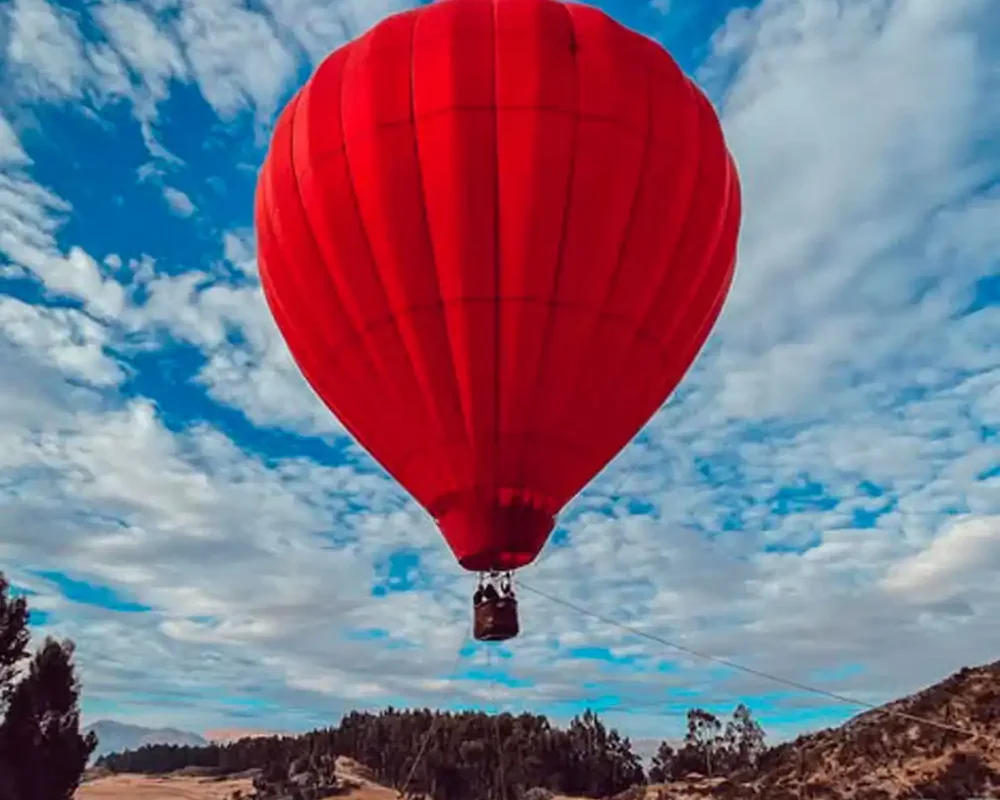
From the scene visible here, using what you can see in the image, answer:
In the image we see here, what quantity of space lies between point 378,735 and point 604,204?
107700 millimetres

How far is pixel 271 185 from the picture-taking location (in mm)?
16625

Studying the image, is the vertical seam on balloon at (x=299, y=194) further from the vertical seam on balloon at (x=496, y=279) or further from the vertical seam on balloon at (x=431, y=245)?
the vertical seam on balloon at (x=496, y=279)

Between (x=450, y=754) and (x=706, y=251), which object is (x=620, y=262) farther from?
(x=450, y=754)

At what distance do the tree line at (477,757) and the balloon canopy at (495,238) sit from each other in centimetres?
7117

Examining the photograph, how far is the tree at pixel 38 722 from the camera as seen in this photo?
149ft

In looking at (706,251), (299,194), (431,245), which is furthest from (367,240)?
(706,251)

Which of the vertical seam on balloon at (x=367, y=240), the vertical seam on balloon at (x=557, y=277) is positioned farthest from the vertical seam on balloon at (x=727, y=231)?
the vertical seam on balloon at (x=367, y=240)

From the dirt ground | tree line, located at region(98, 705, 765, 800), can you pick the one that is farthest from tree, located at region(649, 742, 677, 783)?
the dirt ground

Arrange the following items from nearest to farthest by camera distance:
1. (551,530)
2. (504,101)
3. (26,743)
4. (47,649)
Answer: (504,101), (551,530), (26,743), (47,649)

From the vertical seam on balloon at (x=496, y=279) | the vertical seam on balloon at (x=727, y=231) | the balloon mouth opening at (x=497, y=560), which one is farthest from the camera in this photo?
the vertical seam on balloon at (x=727, y=231)

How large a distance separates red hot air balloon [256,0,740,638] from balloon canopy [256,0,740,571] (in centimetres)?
3

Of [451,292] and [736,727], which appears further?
[736,727]

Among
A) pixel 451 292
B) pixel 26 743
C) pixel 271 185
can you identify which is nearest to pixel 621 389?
pixel 451 292

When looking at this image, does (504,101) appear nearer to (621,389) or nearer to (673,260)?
(673,260)
